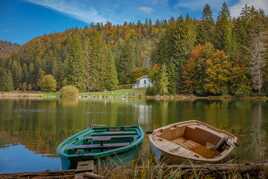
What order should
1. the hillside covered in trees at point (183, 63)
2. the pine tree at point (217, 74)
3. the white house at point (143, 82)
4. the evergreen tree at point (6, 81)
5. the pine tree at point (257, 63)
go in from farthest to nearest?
the evergreen tree at point (6, 81) → the white house at point (143, 82) → the pine tree at point (217, 74) → the hillside covered in trees at point (183, 63) → the pine tree at point (257, 63)

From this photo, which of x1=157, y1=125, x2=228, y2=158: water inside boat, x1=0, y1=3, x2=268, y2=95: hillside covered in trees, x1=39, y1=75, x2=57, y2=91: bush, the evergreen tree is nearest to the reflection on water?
x1=157, y1=125, x2=228, y2=158: water inside boat

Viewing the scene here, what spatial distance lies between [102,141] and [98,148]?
1.88 ft

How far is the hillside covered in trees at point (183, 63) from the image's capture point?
5006 centimetres

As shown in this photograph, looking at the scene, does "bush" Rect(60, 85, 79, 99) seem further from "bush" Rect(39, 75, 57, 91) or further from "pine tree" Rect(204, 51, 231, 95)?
"pine tree" Rect(204, 51, 231, 95)

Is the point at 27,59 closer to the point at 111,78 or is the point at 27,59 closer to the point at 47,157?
the point at 111,78

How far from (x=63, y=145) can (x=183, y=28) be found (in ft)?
202

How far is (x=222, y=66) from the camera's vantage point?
51.3 metres

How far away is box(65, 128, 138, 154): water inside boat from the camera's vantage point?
851 cm

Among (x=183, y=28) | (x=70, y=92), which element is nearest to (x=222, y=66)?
(x=183, y=28)

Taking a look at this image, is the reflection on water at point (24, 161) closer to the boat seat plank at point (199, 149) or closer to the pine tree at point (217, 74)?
the boat seat plank at point (199, 149)

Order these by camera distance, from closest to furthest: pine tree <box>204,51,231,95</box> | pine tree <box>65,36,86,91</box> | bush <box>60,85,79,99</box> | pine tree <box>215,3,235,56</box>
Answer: pine tree <box>204,51,231,95</box>
pine tree <box>215,3,235,56</box>
bush <box>60,85,79,99</box>
pine tree <box>65,36,86,91</box>

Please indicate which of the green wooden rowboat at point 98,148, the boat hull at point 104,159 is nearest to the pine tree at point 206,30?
the green wooden rowboat at point 98,148

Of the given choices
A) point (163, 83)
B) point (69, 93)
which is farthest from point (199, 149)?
point (69, 93)

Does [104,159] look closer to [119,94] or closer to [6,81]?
[119,94]
